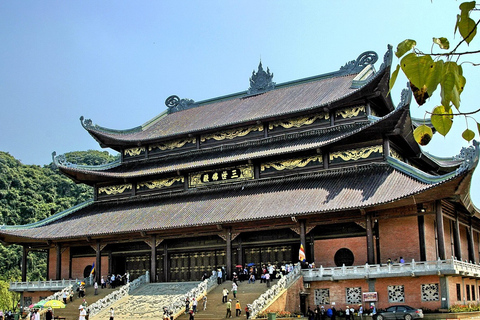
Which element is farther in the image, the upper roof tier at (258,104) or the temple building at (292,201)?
the upper roof tier at (258,104)

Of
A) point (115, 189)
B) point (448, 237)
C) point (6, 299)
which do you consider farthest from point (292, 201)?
point (6, 299)

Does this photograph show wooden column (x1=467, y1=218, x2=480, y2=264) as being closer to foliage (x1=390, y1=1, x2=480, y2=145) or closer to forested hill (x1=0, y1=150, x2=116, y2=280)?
foliage (x1=390, y1=1, x2=480, y2=145)

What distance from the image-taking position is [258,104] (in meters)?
42.4

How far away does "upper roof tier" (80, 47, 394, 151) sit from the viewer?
36.3 metres

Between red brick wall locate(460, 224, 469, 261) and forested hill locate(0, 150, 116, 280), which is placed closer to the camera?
red brick wall locate(460, 224, 469, 261)

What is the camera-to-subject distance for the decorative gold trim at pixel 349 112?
3519 centimetres

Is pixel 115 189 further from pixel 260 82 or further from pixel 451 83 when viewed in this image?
pixel 451 83

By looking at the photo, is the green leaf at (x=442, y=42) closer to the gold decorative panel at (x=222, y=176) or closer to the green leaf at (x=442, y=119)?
the green leaf at (x=442, y=119)

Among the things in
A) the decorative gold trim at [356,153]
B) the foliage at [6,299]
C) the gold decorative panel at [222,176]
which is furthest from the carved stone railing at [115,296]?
the foliage at [6,299]

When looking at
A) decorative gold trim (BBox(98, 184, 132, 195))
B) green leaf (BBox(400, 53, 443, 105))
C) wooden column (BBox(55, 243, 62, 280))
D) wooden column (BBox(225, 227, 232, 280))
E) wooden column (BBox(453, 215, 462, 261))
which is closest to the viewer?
green leaf (BBox(400, 53, 443, 105))

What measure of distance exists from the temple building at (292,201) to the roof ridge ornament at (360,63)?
129 millimetres

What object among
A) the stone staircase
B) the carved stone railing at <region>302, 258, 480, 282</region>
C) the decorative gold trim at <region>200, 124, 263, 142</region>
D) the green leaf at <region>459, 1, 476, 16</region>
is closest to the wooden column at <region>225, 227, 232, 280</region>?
the stone staircase

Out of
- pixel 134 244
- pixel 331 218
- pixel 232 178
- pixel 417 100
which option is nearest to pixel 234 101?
pixel 232 178

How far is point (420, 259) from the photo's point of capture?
28.4 metres
